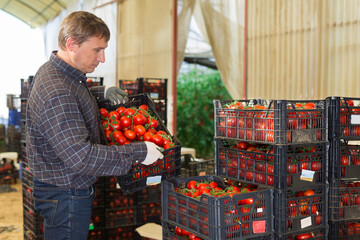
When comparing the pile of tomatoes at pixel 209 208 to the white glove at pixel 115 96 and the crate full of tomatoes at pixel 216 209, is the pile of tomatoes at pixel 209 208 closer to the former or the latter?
the crate full of tomatoes at pixel 216 209

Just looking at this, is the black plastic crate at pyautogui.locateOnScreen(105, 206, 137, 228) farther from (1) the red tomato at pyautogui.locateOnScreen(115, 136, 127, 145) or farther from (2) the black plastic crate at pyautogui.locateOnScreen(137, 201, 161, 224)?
(1) the red tomato at pyautogui.locateOnScreen(115, 136, 127, 145)

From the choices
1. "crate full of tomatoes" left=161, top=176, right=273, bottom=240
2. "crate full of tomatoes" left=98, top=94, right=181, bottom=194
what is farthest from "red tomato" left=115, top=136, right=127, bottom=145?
"crate full of tomatoes" left=161, top=176, right=273, bottom=240

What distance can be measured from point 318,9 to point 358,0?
1.44 feet

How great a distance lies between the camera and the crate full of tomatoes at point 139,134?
2.21 meters

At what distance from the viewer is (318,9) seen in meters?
4.23

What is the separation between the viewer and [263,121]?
8.05ft

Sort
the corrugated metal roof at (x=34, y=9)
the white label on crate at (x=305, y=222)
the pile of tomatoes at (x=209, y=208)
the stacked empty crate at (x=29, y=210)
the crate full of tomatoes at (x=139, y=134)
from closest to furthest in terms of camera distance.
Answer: the pile of tomatoes at (x=209, y=208)
the crate full of tomatoes at (x=139, y=134)
the white label on crate at (x=305, y=222)
the stacked empty crate at (x=29, y=210)
the corrugated metal roof at (x=34, y=9)

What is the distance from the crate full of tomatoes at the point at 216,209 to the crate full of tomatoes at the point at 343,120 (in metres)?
0.62

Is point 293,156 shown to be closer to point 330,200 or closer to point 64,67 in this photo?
point 330,200

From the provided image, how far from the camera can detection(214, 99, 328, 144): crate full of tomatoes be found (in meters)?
2.37

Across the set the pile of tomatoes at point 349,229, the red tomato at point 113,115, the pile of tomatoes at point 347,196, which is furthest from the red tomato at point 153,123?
the pile of tomatoes at point 349,229

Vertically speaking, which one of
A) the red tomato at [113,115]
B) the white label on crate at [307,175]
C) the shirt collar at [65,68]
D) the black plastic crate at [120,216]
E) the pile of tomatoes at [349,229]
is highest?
the shirt collar at [65,68]

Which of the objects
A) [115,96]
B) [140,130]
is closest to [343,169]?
[140,130]

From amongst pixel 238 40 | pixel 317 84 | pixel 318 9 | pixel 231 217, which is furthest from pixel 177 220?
pixel 238 40
